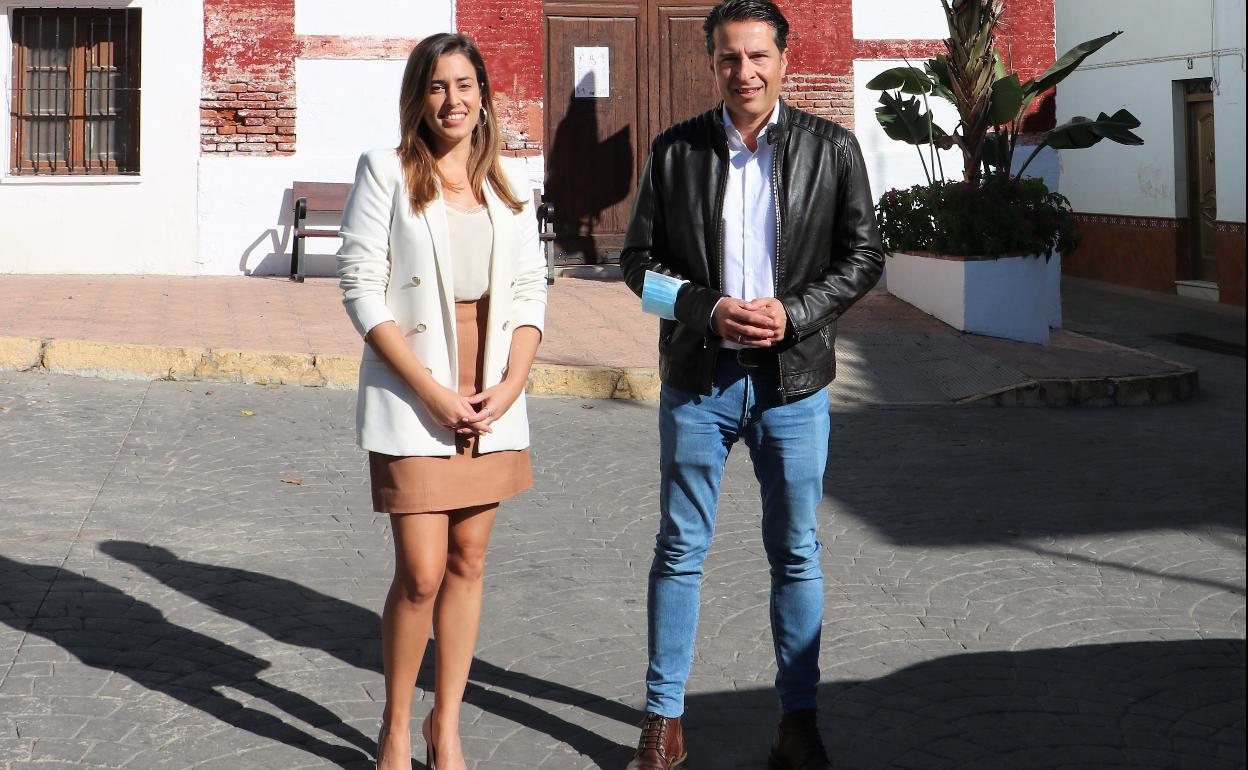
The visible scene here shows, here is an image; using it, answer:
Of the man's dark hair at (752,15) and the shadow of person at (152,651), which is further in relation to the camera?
the shadow of person at (152,651)

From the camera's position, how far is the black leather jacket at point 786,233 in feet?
12.3

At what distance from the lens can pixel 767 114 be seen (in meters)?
3.79

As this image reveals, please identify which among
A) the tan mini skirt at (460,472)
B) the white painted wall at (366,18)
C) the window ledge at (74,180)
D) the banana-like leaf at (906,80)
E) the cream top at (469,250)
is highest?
the white painted wall at (366,18)

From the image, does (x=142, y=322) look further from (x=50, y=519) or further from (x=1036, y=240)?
(x=1036, y=240)

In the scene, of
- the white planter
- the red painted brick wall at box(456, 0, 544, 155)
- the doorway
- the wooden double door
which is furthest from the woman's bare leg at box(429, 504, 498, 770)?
the doorway

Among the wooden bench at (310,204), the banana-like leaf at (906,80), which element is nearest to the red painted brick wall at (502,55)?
the wooden bench at (310,204)

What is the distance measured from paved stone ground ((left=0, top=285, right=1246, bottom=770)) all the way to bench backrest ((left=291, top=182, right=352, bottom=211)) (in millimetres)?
6267

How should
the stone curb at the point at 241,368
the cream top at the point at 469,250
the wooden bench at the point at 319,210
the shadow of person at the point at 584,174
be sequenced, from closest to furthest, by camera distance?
1. the cream top at the point at 469,250
2. the stone curb at the point at 241,368
3. the wooden bench at the point at 319,210
4. the shadow of person at the point at 584,174

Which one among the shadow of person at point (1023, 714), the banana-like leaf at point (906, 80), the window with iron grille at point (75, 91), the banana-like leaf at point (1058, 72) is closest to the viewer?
the shadow of person at point (1023, 714)

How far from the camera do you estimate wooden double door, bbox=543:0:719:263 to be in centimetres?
1524

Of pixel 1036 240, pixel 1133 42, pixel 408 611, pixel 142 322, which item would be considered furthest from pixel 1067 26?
pixel 408 611

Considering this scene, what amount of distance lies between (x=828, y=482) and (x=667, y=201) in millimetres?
3635

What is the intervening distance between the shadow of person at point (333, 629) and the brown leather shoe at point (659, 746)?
0.39 feet

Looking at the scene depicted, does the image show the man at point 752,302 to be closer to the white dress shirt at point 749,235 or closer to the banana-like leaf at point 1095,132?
the white dress shirt at point 749,235
